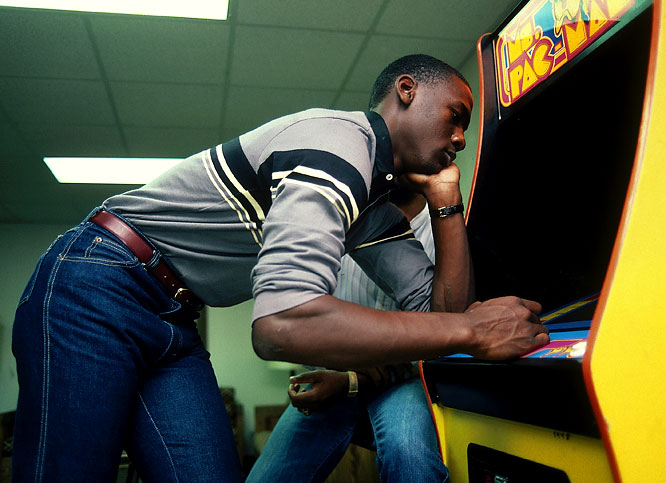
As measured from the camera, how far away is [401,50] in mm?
2990

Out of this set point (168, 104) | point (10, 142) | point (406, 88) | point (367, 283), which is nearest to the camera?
point (406, 88)

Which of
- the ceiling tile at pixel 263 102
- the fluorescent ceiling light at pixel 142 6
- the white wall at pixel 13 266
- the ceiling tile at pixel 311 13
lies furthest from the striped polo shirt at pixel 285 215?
the white wall at pixel 13 266

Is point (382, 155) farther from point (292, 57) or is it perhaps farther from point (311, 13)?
point (292, 57)

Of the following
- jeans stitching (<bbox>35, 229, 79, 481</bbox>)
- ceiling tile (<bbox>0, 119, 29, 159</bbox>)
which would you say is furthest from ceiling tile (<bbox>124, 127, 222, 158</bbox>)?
jeans stitching (<bbox>35, 229, 79, 481</bbox>)

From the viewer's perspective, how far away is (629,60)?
0.92 metres

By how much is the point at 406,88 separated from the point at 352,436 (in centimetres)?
84

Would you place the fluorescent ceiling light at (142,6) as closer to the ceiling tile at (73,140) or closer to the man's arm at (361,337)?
the ceiling tile at (73,140)

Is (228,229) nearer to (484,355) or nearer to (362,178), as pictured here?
(362,178)

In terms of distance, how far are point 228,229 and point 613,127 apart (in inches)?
30.0

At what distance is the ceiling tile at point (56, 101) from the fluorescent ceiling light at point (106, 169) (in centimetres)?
75

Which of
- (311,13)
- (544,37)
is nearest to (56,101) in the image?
(311,13)

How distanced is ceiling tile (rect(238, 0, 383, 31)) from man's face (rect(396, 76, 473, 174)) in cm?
170

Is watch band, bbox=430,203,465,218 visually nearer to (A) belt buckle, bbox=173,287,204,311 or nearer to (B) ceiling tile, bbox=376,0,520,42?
(A) belt buckle, bbox=173,287,204,311

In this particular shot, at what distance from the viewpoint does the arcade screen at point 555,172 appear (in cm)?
97
